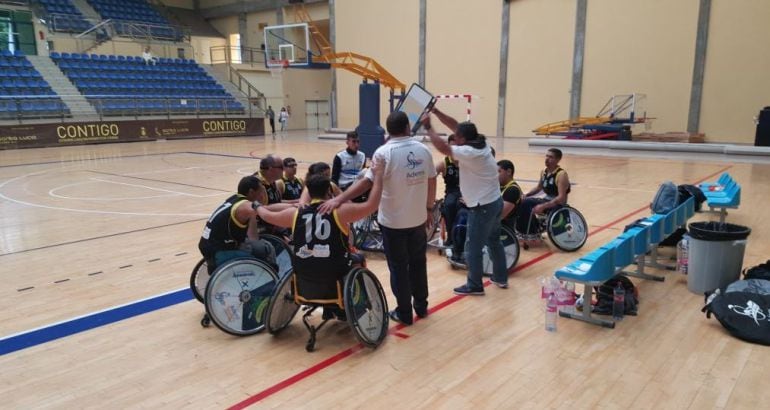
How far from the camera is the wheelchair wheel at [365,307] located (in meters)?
3.98

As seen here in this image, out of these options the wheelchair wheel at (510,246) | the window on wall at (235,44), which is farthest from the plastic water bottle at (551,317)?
the window on wall at (235,44)

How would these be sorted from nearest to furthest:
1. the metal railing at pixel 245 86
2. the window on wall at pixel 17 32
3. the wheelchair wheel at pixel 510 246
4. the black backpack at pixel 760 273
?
the black backpack at pixel 760 273 → the wheelchair wheel at pixel 510 246 → the window on wall at pixel 17 32 → the metal railing at pixel 245 86

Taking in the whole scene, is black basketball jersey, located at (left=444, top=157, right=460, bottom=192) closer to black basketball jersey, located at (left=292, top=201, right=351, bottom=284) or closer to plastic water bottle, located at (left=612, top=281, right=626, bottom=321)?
plastic water bottle, located at (left=612, top=281, right=626, bottom=321)

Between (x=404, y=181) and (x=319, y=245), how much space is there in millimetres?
821

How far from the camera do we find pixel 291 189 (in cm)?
687

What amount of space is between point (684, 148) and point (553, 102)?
768 cm

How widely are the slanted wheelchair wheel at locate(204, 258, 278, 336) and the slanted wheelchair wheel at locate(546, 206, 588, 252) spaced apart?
3.74 meters

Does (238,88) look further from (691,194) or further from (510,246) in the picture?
(510,246)

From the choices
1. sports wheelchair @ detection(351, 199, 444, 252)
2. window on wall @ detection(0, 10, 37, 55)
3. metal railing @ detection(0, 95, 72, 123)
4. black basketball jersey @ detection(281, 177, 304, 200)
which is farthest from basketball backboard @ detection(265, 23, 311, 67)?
sports wheelchair @ detection(351, 199, 444, 252)

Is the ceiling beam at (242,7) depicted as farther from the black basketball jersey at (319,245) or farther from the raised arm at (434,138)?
the black basketball jersey at (319,245)

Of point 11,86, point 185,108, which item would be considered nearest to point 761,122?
point 185,108

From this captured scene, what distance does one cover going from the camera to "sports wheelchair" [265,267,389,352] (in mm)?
4012

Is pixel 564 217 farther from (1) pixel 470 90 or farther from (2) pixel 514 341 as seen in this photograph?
(1) pixel 470 90

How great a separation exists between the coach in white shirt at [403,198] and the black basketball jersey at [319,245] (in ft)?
0.96
